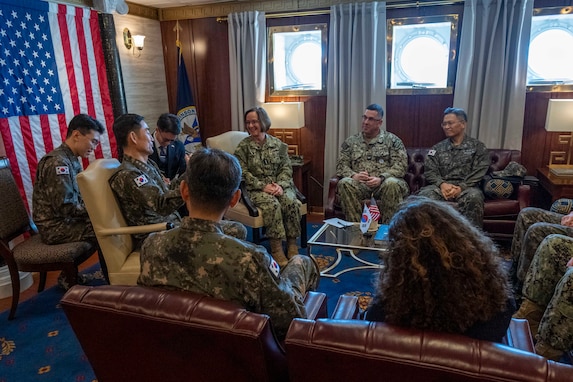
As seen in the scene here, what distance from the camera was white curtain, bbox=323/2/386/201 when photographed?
394 cm

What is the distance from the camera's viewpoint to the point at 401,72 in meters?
4.08

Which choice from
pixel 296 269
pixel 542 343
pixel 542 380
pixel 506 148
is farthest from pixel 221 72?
pixel 542 380

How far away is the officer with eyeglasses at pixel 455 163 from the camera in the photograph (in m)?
3.43

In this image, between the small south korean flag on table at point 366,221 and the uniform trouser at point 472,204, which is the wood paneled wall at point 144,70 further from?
the uniform trouser at point 472,204

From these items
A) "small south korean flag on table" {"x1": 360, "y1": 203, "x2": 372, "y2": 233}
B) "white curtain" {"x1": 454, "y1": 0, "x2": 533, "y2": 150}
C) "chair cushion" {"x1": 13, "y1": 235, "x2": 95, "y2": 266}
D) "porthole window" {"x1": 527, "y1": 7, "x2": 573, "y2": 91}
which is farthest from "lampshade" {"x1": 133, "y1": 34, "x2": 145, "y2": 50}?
"porthole window" {"x1": 527, "y1": 7, "x2": 573, "y2": 91}

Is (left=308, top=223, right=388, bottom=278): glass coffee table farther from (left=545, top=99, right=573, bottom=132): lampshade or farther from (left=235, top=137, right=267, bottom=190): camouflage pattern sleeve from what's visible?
(left=545, top=99, right=573, bottom=132): lampshade

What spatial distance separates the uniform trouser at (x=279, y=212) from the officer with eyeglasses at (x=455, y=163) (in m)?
1.15

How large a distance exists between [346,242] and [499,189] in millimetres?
1539

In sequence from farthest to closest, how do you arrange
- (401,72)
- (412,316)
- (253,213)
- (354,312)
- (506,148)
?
(401,72) < (506,148) < (253,213) < (354,312) < (412,316)

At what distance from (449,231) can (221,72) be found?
4114 millimetres

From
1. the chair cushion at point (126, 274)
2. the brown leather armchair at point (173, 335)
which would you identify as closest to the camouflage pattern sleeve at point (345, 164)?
the chair cushion at point (126, 274)

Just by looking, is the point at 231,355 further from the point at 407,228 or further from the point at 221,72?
the point at 221,72

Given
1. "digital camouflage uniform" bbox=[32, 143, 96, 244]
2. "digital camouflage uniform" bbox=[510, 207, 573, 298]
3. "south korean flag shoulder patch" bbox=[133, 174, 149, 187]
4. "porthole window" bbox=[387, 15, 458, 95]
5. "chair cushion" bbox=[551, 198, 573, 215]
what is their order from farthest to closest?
"porthole window" bbox=[387, 15, 458, 95]
"chair cushion" bbox=[551, 198, 573, 215]
"digital camouflage uniform" bbox=[32, 143, 96, 244]
"digital camouflage uniform" bbox=[510, 207, 573, 298]
"south korean flag shoulder patch" bbox=[133, 174, 149, 187]

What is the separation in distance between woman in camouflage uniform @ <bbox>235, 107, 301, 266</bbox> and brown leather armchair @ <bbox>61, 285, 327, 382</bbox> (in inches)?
83.1
